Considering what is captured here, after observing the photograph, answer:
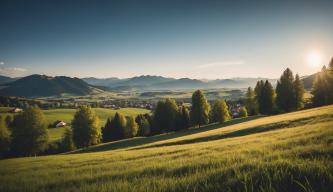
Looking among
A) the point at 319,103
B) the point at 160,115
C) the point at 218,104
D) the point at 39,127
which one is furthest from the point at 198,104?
the point at 39,127

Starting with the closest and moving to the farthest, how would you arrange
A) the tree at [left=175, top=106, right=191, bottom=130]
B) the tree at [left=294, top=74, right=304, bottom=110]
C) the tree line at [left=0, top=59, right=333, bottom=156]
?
the tree line at [left=0, top=59, right=333, bottom=156] → the tree at [left=294, top=74, right=304, bottom=110] → the tree at [left=175, top=106, right=191, bottom=130]

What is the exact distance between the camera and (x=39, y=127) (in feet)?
142

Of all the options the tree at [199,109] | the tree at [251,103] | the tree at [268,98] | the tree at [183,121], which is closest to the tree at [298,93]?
the tree at [268,98]

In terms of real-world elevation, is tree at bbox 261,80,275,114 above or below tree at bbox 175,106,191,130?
above

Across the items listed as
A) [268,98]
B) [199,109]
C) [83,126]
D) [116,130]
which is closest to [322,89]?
[268,98]

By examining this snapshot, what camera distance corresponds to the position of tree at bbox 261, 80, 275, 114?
2507 inches

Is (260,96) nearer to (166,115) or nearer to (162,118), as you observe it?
(166,115)

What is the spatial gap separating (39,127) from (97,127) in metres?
12.2

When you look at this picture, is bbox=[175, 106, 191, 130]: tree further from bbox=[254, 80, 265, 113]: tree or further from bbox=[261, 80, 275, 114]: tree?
bbox=[261, 80, 275, 114]: tree

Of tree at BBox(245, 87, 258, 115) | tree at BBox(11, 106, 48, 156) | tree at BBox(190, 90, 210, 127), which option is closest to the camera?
tree at BBox(11, 106, 48, 156)

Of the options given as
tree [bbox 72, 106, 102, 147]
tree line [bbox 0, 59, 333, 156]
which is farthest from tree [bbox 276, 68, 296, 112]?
tree [bbox 72, 106, 102, 147]

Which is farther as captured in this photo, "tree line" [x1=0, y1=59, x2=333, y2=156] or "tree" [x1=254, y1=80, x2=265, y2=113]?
"tree" [x1=254, y1=80, x2=265, y2=113]

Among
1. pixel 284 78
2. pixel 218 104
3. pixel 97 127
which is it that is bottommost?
pixel 97 127

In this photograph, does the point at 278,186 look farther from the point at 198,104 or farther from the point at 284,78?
the point at 284,78
